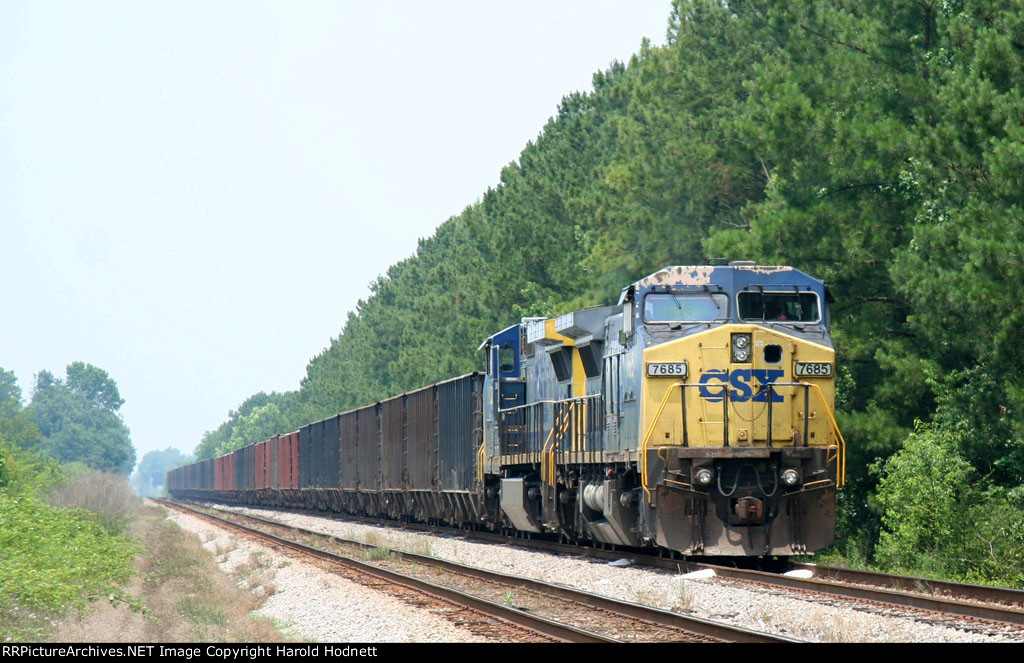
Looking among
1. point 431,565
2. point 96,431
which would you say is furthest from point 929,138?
point 96,431

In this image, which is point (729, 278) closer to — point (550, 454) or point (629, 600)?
point (550, 454)

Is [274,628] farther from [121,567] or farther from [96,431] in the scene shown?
[96,431]

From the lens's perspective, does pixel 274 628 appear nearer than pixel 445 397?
Yes

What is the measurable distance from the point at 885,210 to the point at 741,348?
7.71 m

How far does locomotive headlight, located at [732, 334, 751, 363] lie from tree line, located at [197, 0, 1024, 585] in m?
2.90

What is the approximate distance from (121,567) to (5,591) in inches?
215

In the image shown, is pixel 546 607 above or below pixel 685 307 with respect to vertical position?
below

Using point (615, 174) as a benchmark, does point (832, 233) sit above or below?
below

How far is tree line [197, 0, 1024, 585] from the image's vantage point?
15.8 meters

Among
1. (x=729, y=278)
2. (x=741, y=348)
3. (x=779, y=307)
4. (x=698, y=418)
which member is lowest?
(x=698, y=418)

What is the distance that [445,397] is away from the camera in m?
28.1

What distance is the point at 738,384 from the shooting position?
15.4 metres

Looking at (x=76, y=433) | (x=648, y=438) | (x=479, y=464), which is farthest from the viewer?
(x=76, y=433)

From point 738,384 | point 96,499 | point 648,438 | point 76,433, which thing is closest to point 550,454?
point 648,438
